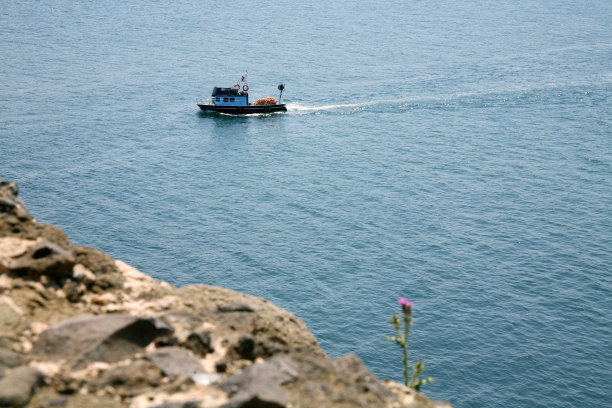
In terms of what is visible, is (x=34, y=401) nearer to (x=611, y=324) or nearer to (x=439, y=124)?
(x=611, y=324)

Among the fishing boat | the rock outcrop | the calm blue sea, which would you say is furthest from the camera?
the fishing boat

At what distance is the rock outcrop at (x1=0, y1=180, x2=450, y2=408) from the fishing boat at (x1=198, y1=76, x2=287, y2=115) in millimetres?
110761

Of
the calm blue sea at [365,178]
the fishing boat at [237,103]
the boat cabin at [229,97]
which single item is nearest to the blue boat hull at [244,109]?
the fishing boat at [237,103]

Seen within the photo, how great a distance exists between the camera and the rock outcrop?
37.0 feet

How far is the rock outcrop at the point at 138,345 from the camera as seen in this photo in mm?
11289

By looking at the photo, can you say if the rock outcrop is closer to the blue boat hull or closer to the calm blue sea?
the calm blue sea

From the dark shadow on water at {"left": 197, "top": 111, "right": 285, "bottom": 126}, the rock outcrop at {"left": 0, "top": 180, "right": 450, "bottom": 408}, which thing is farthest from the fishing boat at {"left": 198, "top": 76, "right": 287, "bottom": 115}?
the rock outcrop at {"left": 0, "top": 180, "right": 450, "bottom": 408}

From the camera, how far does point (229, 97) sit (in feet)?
417

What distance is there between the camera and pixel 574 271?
218 feet

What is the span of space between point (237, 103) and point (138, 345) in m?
118

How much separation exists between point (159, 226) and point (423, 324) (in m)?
35.3

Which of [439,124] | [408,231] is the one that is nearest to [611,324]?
[408,231]

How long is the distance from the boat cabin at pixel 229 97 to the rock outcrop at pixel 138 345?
112 meters

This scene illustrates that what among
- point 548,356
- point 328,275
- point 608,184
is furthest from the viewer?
point 608,184
